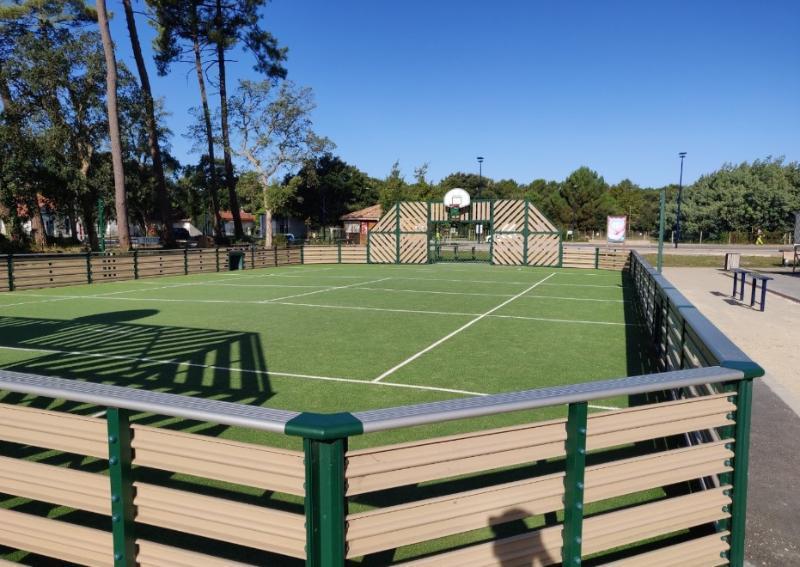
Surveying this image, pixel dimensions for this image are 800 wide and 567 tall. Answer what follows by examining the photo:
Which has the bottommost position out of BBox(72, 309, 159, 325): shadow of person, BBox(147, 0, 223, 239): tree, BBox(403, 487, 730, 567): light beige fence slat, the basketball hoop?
BBox(72, 309, 159, 325): shadow of person

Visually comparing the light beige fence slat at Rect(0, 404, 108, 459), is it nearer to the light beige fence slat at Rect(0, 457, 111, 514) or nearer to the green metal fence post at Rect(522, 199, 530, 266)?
the light beige fence slat at Rect(0, 457, 111, 514)

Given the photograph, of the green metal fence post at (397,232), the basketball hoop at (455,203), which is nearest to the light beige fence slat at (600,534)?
the basketball hoop at (455,203)

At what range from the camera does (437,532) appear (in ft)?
7.76

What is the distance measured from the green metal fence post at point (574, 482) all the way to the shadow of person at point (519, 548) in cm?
9

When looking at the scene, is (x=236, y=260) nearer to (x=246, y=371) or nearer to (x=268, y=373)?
(x=246, y=371)

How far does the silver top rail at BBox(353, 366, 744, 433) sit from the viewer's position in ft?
7.24

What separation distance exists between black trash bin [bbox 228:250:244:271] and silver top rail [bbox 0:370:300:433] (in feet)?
91.3

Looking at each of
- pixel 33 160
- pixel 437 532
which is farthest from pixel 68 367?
pixel 33 160

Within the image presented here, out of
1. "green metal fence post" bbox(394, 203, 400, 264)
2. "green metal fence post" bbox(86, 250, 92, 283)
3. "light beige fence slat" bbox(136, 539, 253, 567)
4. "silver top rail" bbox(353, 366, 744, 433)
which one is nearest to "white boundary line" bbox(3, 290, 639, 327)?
"green metal fence post" bbox(86, 250, 92, 283)

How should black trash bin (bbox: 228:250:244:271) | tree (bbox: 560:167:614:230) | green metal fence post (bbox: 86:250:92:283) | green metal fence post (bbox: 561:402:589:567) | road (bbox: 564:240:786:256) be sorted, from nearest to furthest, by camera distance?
1. green metal fence post (bbox: 561:402:589:567)
2. green metal fence post (bbox: 86:250:92:283)
3. black trash bin (bbox: 228:250:244:271)
4. road (bbox: 564:240:786:256)
5. tree (bbox: 560:167:614:230)

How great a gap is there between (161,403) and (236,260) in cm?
2876

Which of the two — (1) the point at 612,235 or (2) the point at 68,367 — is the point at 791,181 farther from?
(2) the point at 68,367

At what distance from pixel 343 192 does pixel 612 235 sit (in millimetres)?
50163

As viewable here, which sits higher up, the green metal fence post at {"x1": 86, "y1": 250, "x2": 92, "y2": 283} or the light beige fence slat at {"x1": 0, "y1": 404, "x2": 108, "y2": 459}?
the light beige fence slat at {"x1": 0, "y1": 404, "x2": 108, "y2": 459}
